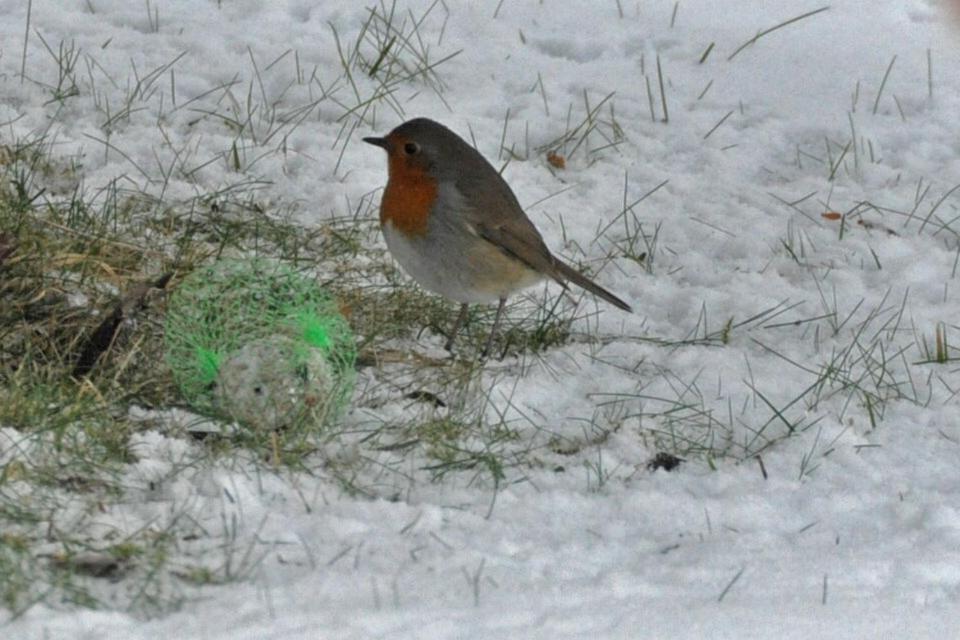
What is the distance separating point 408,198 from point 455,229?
0.55 feet

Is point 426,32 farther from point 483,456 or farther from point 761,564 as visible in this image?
point 761,564

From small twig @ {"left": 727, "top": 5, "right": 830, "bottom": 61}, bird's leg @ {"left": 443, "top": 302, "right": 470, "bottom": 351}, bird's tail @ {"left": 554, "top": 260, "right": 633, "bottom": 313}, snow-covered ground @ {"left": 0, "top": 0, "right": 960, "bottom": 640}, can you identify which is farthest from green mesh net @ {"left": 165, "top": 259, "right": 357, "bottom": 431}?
small twig @ {"left": 727, "top": 5, "right": 830, "bottom": 61}

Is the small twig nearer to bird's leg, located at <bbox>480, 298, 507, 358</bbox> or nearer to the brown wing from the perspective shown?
the brown wing

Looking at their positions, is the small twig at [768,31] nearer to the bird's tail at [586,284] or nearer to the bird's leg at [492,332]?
the bird's tail at [586,284]

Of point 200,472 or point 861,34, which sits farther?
point 861,34

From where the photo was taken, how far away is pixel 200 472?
3.63 meters

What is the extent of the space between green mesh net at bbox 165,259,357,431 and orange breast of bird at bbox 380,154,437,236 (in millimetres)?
675

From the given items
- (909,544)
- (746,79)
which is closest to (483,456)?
(909,544)

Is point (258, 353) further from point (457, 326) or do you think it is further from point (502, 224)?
point (502, 224)

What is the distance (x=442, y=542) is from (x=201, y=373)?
877 millimetres

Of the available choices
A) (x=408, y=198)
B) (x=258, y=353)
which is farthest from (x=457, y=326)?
(x=258, y=353)

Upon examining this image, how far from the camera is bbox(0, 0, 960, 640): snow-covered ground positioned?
3205 millimetres

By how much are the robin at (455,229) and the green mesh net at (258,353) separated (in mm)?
648

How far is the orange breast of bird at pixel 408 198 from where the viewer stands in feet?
15.8
